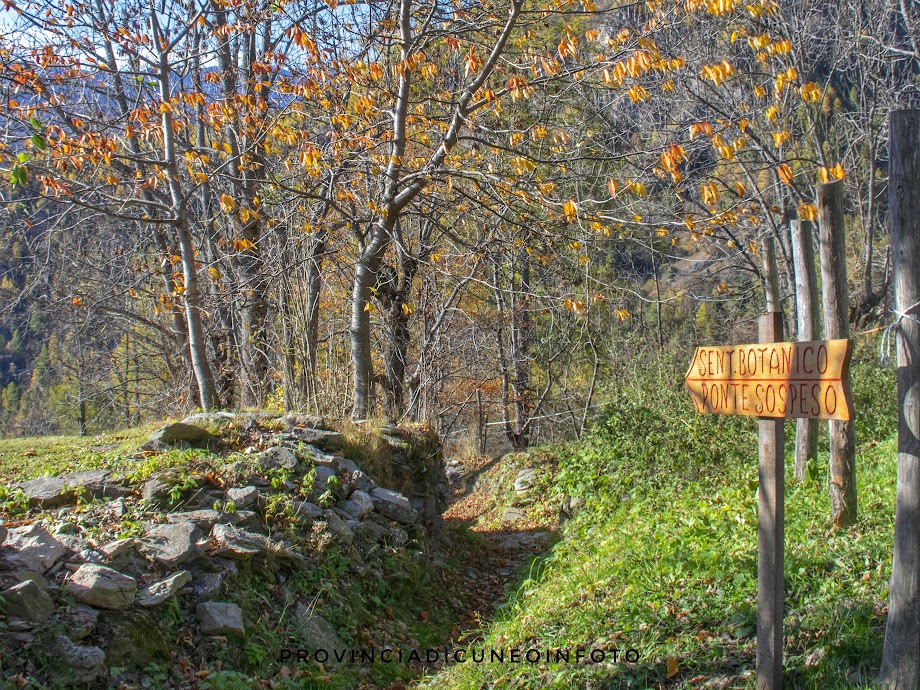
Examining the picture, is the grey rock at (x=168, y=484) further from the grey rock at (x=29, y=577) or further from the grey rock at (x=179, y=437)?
the grey rock at (x=29, y=577)

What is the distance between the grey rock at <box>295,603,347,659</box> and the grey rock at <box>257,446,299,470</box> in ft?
4.49

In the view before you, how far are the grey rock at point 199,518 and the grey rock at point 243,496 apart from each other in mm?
223

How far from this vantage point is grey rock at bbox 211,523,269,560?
4512 mm

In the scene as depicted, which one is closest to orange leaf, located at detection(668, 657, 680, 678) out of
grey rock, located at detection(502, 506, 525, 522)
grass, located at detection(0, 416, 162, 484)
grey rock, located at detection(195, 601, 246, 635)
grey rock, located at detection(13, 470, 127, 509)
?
grey rock, located at detection(195, 601, 246, 635)

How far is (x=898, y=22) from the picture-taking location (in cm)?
1359

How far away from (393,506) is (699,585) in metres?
2.90

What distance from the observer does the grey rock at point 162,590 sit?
3.85 m

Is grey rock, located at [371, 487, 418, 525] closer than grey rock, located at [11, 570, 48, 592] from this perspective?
No

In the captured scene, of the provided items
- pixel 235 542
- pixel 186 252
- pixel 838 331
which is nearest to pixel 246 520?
pixel 235 542

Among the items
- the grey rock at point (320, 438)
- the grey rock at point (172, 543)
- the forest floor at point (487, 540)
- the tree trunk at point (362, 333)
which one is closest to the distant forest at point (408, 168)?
the tree trunk at point (362, 333)

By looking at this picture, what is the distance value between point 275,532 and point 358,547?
78 centimetres

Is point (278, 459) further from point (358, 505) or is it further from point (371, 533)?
point (371, 533)

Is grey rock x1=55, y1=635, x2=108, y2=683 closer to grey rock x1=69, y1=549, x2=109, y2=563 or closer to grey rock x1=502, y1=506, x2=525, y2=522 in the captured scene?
grey rock x1=69, y1=549, x2=109, y2=563

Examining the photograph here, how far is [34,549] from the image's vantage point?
3764 millimetres
